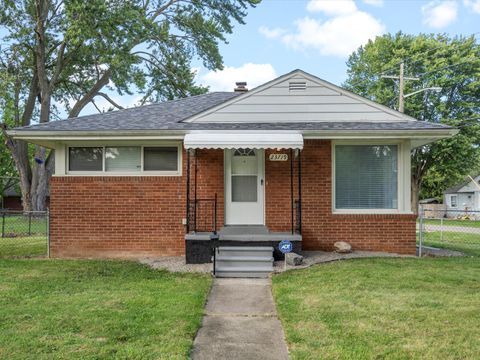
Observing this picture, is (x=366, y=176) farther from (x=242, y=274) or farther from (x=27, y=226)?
(x=27, y=226)

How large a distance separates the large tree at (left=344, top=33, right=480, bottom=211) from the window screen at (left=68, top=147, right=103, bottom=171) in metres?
25.2

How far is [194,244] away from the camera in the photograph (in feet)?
27.1

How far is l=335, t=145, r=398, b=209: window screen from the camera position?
9.10 m

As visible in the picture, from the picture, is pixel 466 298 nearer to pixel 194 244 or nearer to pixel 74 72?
pixel 194 244

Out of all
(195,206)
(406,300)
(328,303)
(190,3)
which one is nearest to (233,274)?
(195,206)

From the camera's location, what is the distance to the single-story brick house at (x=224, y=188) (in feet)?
29.6

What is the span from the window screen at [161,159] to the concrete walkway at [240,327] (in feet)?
12.4

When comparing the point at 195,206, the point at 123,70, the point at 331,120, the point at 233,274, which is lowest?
the point at 233,274

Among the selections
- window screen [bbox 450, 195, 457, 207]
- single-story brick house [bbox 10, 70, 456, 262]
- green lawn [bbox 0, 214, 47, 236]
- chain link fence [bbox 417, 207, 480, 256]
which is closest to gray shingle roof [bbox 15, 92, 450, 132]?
single-story brick house [bbox 10, 70, 456, 262]

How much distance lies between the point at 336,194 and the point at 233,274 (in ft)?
10.8

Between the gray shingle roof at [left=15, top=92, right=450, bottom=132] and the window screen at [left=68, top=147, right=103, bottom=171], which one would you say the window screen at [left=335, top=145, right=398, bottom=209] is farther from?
the window screen at [left=68, top=147, right=103, bottom=171]

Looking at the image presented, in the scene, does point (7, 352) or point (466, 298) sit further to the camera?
point (466, 298)

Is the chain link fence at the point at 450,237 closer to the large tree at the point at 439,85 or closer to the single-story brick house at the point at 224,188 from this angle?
the single-story brick house at the point at 224,188

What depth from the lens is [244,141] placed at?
8125mm
